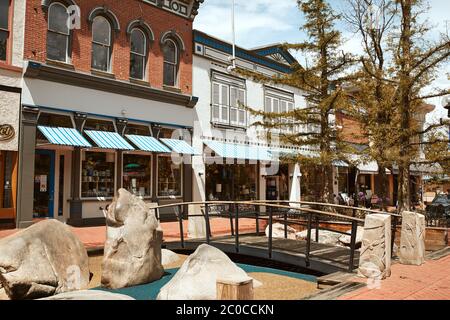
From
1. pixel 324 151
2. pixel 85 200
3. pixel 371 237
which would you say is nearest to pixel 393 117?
pixel 324 151

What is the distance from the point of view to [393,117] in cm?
1460

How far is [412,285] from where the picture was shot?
658 cm

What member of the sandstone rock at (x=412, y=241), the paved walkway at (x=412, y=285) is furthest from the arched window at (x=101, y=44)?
the paved walkway at (x=412, y=285)

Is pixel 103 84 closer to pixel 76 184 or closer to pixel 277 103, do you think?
pixel 76 184

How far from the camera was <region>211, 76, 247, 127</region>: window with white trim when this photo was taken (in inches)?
810

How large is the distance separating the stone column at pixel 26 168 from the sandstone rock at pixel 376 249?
34.4 ft

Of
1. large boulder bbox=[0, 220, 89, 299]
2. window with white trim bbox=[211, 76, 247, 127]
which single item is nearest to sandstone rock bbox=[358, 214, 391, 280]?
large boulder bbox=[0, 220, 89, 299]

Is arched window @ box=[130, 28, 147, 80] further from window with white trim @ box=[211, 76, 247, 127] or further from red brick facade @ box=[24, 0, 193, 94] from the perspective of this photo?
window with white trim @ box=[211, 76, 247, 127]

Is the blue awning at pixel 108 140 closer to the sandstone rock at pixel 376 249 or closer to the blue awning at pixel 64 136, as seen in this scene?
the blue awning at pixel 64 136

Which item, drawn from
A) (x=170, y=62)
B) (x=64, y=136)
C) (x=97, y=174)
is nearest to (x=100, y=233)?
(x=97, y=174)

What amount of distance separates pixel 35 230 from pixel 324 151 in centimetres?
941

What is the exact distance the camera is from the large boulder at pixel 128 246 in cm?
754

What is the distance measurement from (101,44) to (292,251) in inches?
446
